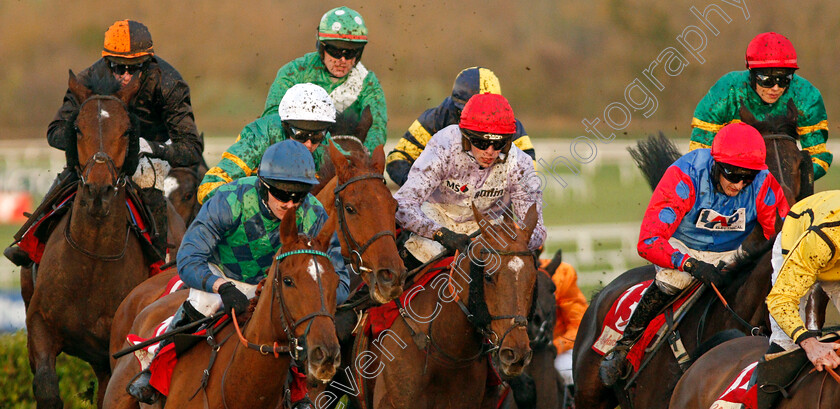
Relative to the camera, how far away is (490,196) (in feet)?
22.3

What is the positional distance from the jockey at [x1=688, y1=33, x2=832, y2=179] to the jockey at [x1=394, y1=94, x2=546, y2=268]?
1.78 m

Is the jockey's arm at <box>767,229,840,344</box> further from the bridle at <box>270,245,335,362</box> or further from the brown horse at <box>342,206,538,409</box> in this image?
the bridle at <box>270,245,335,362</box>

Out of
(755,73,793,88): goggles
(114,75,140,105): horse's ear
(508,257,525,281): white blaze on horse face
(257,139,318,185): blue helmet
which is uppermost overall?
(755,73,793,88): goggles

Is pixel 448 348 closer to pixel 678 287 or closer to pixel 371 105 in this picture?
pixel 678 287

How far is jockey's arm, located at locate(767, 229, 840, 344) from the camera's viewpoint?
4.77 meters

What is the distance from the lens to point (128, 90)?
729 cm

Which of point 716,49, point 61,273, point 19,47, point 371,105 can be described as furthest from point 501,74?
point 61,273

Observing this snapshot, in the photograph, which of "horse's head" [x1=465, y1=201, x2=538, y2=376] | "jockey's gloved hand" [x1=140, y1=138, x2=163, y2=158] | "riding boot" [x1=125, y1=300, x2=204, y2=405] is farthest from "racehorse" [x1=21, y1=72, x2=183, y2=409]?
"horse's head" [x1=465, y1=201, x2=538, y2=376]

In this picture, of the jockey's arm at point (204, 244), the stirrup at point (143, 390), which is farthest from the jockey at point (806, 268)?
the stirrup at point (143, 390)

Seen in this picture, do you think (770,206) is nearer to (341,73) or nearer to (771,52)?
(771,52)

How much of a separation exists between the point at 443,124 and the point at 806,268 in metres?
3.71

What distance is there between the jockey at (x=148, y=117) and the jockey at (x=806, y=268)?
419 cm

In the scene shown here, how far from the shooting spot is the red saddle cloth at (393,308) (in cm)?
646

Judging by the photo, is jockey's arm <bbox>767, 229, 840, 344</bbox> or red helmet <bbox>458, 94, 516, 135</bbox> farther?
red helmet <bbox>458, 94, 516, 135</bbox>
